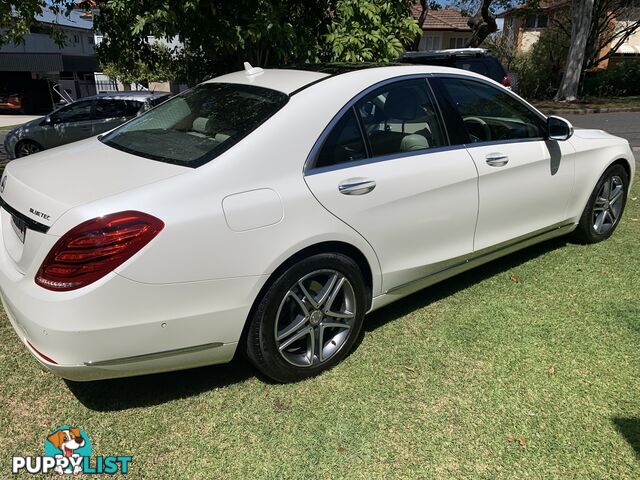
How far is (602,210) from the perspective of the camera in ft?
16.0

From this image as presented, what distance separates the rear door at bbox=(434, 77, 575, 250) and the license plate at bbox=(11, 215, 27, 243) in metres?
2.53

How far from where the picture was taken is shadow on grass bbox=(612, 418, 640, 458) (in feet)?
8.42

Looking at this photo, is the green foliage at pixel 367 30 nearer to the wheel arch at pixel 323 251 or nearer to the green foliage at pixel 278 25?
the green foliage at pixel 278 25

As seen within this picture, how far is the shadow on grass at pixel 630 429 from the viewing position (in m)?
2.57

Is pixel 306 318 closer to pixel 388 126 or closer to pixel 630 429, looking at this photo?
pixel 388 126

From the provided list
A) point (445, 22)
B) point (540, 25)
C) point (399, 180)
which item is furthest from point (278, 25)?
point (445, 22)

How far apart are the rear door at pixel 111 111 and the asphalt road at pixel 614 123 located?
245cm

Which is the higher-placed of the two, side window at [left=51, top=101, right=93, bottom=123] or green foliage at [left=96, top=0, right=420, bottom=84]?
green foliage at [left=96, top=0, right=420, bottom=84]

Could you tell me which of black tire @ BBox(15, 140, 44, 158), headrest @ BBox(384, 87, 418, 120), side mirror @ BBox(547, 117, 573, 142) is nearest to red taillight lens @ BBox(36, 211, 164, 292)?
headrest @ BBox(384, 87, 418, 120)

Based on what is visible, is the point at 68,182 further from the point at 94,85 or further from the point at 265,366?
the point at 94,85

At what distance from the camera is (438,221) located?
3381mm

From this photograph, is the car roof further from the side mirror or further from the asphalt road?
the asphalt road

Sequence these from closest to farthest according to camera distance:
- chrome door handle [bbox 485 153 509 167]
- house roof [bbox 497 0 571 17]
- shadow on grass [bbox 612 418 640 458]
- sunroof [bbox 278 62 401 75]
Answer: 1. shadow on grass [bbox 612 418 640 458]
2. sunroof [bbox 278 62 401 75]
3. chrome door handle [bbox 485 153 509 167]
4. house roof [bbox 497 0 571 17]

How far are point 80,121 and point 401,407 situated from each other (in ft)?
37.1
